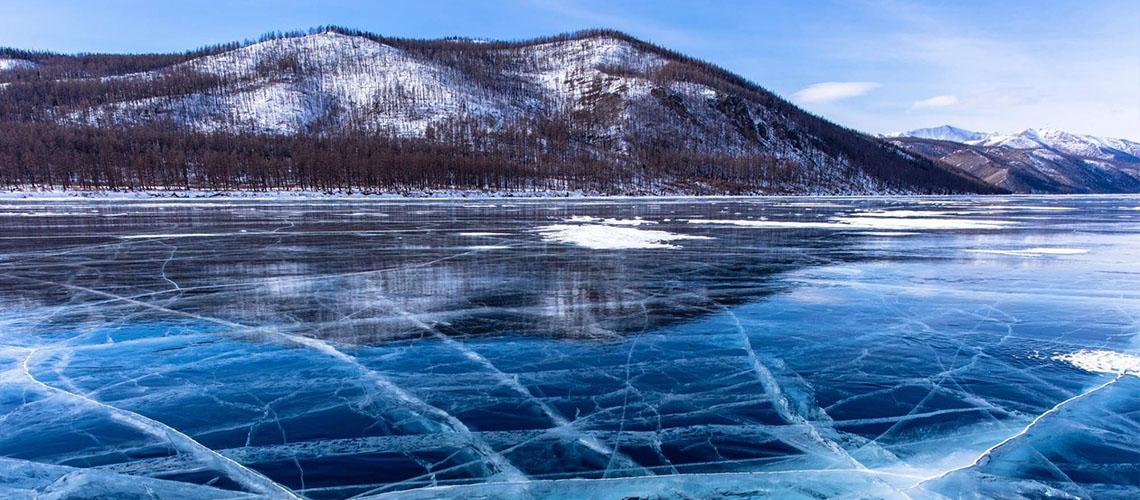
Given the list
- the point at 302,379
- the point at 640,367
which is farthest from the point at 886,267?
the point at 302,379

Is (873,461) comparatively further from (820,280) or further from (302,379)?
(820,280)

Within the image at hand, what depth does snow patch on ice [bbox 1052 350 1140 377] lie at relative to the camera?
5.74 m

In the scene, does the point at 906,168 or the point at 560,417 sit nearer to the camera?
the point at 560,417

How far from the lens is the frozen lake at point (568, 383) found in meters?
3.73

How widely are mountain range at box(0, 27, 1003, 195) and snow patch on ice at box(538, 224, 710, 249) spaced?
72964 mm

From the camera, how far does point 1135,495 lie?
3.47 metres

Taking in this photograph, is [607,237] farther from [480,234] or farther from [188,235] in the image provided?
[188,235]

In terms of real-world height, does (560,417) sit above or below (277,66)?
below

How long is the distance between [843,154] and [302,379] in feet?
619

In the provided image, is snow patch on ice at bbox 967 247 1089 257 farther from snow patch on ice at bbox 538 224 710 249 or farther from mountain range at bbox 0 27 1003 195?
mountain range at bbox 0 27 1003 195

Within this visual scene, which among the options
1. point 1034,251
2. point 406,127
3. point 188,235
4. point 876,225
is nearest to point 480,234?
point 188,235

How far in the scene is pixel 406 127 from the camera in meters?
143

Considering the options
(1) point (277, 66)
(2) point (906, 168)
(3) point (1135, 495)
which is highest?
(1) point (277, 66)

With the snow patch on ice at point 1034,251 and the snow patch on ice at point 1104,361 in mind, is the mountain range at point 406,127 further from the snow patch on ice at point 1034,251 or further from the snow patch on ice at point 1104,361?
the snow patch on ice at point 1104,361
